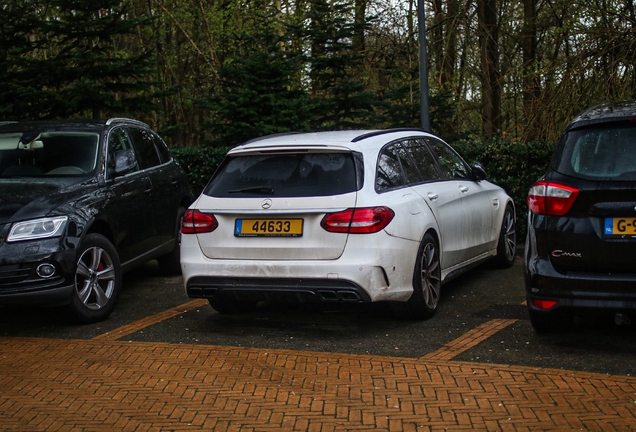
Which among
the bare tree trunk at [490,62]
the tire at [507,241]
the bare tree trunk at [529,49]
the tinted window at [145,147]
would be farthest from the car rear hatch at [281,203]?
the bare tree trunk at [490,62]

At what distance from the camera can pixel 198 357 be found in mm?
6191

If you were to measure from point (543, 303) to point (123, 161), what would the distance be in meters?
4.34

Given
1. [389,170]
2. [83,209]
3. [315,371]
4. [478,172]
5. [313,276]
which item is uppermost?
[389,170]

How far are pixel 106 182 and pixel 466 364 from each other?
3.98 meters

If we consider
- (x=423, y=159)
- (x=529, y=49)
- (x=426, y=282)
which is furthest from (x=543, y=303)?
(x=529, y=49)

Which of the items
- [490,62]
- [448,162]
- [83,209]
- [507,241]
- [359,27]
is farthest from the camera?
[490,62]

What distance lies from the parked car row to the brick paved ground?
2.06 feet

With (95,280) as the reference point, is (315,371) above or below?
below

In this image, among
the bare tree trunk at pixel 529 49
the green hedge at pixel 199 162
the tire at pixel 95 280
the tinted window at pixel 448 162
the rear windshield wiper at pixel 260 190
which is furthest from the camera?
the bare tree trunk at pixel 529 49

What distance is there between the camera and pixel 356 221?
21.1ft

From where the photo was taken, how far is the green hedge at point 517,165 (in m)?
11.3

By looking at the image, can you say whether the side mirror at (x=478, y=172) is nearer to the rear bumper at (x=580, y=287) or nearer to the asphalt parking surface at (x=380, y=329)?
the asphalt parking surface at (x=380, y=329)

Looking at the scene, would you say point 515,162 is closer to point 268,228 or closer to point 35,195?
point 268,228

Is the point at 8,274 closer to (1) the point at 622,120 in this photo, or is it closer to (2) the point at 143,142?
(2) the point at 143,142
